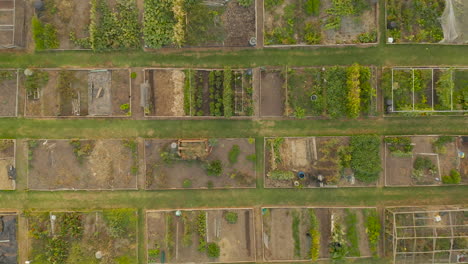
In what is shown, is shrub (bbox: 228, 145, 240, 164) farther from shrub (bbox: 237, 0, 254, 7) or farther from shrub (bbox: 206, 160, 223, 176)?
shrub (bbox: 237, 0, 254, 7)

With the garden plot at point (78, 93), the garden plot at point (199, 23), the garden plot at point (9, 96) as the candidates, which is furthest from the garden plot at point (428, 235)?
the garden plot at point (9, 96)

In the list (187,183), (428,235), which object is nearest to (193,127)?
(187,183)

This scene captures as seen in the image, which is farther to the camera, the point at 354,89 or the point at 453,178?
the point at 453,178

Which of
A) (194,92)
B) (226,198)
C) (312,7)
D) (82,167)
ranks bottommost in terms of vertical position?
(226,198)

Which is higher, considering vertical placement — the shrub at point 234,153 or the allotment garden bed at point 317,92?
the allotment garden bed at point 317,92

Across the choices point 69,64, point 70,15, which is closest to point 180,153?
point 69,64

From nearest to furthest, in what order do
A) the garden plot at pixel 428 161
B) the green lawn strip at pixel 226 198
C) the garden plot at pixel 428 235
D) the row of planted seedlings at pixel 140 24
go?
the garden plot at pixel 428 235 < the row of planted seedlings at pixel 140 24 < the garden plot at pixel 428 161 < the green lawn strip at pixel 226 198

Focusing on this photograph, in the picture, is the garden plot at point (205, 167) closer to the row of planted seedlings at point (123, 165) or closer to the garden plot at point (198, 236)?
the row of planted seedlings at point (123, 165)

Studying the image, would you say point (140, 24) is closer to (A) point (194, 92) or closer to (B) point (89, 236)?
(A) point (194, 92)
